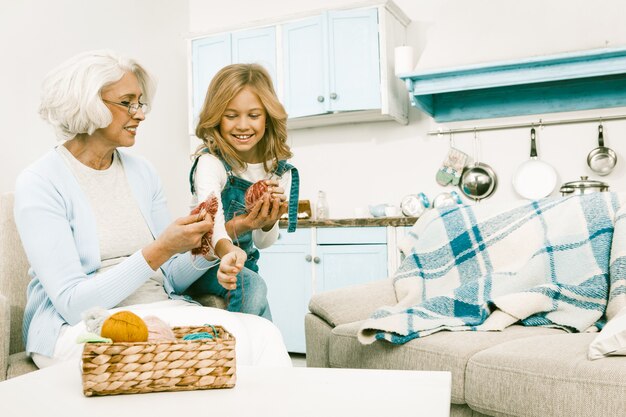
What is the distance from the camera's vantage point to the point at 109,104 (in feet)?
5.65

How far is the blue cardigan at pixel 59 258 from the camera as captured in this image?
155cm

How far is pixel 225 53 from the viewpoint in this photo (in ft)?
15.0

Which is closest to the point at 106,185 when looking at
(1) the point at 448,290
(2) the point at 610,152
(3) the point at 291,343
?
(1) the point at 448,290

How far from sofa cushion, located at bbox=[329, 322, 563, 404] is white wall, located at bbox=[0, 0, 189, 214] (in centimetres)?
145

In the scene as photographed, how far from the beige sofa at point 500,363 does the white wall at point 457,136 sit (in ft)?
7.06

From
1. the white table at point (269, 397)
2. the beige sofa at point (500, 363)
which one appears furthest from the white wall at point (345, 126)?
the white table at point (269, 397)

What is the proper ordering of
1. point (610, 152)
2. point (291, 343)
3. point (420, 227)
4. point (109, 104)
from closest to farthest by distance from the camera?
point (109, 104) < point (420, 227) < point (610, 152) < point (291, 343)

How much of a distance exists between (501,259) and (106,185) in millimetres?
1318

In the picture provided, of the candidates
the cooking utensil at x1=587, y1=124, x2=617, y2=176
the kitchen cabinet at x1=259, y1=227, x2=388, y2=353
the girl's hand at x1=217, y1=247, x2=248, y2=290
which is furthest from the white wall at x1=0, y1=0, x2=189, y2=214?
the cooking utensil at x1=587, y1=124, x2=617, y2=176

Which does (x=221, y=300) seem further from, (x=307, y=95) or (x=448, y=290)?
(x=307, y=95)

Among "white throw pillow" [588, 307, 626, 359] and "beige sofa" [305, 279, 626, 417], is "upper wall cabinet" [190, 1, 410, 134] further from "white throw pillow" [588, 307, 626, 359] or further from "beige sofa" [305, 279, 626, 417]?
"white throw pillow" [588, 307, 626, 359]

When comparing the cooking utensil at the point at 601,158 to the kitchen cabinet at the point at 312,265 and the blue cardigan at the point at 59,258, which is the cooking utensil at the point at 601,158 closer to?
the kitchen cabinet at the point at 312,265

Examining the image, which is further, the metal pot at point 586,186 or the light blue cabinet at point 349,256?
the light blue cabinet at point 349,256

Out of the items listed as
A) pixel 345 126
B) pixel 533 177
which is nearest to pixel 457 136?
pixel 533 177
